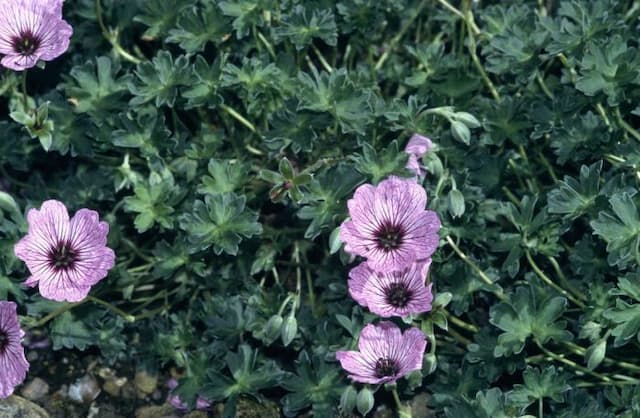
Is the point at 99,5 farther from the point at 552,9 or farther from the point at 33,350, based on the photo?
the point at 552,9

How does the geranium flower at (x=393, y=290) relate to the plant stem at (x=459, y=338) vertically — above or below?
above

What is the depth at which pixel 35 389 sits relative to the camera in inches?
163

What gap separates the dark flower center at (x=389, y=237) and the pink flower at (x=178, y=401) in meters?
0.84

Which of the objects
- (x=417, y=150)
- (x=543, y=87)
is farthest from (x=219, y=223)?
(x=543, y=87)

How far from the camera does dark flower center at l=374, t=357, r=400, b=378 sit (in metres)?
3.68

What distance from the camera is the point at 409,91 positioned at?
14.8 feet

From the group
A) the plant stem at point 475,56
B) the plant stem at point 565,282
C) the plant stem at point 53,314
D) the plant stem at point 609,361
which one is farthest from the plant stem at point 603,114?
the plant stem at point 53,314

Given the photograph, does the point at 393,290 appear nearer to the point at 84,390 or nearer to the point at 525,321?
the point at 525,321

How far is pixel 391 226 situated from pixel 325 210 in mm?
297

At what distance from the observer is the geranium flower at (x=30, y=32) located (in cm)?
389

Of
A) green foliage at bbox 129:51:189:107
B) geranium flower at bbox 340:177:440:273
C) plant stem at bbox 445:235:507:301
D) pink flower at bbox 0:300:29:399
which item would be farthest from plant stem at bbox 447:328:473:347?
pink flower at bbox 0:300:29:399

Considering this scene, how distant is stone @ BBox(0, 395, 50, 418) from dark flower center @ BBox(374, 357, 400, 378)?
45.6 inches

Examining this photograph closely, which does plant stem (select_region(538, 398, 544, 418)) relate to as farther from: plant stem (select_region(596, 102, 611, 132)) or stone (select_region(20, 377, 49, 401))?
stone (select_region(20, 377, 49, 401))

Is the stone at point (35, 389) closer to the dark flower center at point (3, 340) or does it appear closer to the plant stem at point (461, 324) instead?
the dark flower center at point (3, 340)
